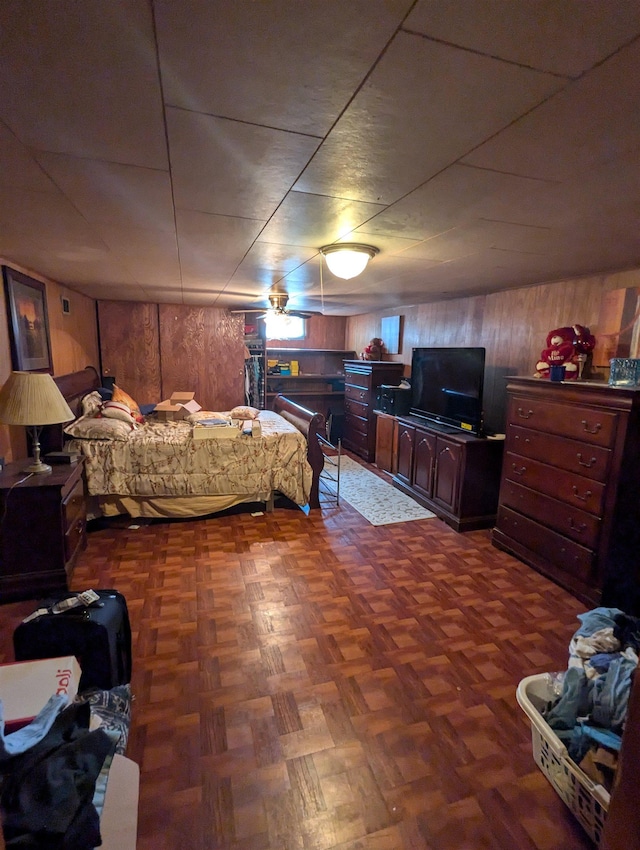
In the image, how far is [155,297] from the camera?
489cm

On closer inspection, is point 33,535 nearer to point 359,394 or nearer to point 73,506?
point 73,506

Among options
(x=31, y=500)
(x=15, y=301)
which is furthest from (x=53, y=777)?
(x=15, y=301)

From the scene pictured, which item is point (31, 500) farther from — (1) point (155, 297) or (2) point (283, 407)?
(1) point (155, 297)

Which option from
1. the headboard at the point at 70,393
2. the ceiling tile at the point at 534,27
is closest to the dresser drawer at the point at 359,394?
the headboard at the point at 70,393

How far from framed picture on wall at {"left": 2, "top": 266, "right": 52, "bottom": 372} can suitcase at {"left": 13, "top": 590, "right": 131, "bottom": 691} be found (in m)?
1.89

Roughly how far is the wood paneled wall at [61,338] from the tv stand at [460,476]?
342 centimetres

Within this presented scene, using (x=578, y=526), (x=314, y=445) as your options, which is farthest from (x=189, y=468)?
(x=578, y=526)

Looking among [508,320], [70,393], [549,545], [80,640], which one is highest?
[508,320]

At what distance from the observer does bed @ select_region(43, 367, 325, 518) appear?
3.30 m

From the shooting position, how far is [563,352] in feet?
9.27

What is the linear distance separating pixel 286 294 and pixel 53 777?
4223 mm

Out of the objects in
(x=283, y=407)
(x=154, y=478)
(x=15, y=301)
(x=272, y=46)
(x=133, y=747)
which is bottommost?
(x=133, y=747)

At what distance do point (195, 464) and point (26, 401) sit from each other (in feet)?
4.68

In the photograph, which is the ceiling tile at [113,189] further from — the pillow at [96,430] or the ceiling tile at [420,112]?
the pillow at [96,430]
